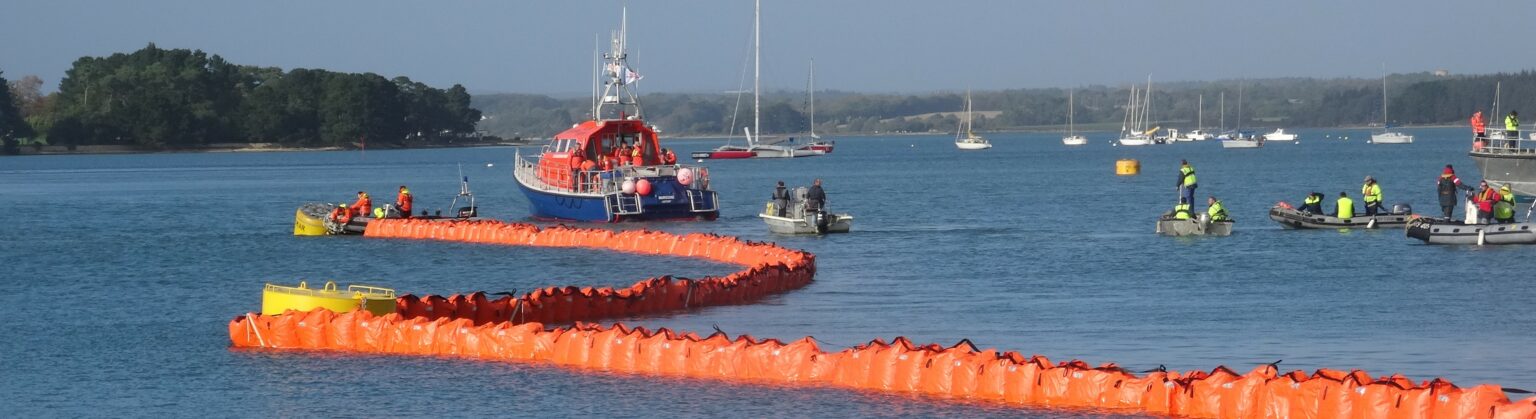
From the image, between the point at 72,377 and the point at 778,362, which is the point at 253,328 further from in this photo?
the point at 778,362

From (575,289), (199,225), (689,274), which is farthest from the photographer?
(199,225)

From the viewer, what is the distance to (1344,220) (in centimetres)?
4531

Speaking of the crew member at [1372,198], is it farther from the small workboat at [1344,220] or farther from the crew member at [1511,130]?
the crew member at [1511,130]

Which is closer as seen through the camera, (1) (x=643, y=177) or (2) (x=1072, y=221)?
(1) (x=643, y=177)

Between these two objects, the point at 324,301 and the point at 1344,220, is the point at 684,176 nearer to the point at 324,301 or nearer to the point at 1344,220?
the point at 1344,220

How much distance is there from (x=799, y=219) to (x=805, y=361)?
2520 centimetres

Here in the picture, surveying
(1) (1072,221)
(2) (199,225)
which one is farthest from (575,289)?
(2) (199,225)

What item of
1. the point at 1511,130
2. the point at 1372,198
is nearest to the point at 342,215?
the point at 1372,198

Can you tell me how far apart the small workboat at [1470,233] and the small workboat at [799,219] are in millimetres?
13958

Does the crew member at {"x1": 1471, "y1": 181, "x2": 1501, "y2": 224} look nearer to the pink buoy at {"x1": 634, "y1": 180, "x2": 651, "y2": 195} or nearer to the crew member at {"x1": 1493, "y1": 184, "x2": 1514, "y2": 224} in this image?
the crew member at {"x1": 1493, "y1": 184, "x2": 1514, "y2": 224}

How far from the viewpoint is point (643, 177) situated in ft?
165

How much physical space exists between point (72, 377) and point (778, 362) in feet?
28.6

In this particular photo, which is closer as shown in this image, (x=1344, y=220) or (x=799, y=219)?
(x=1344, y=220)

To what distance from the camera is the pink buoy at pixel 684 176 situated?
50.8m
